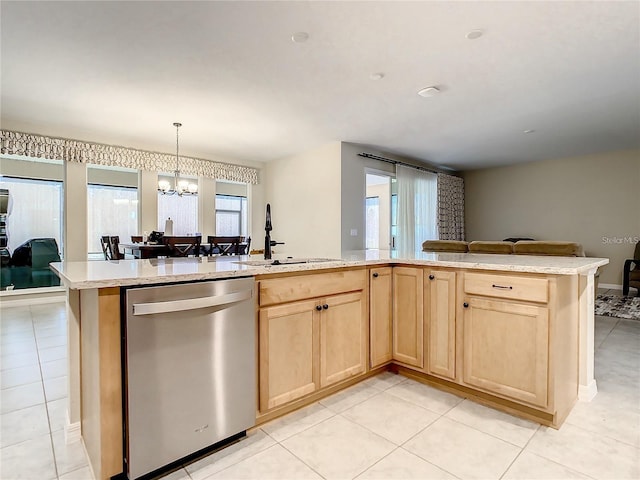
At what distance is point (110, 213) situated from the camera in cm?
622

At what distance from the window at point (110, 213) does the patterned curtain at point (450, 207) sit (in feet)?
19.2

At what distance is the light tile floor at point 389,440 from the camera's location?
147 centimetres

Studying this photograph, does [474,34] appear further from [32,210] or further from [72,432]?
[32,210]

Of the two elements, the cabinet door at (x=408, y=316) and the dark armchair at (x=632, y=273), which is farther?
the dark armchair at (x=632, y=273)

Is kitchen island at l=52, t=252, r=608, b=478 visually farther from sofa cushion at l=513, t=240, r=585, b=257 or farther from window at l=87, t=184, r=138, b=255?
window at l=87, t=184, r=138, b=255

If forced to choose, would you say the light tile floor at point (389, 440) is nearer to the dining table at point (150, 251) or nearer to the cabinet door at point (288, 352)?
the cabinet door at point (288, 352)

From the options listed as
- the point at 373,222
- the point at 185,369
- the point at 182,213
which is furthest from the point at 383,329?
the point at 373,222

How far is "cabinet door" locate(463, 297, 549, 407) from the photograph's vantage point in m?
1.78

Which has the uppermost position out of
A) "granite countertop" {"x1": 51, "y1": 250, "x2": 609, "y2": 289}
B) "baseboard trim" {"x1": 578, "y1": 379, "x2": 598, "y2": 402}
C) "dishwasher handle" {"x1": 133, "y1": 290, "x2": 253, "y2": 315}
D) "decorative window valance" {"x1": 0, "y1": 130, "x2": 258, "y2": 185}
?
"decorative window valance" {"x1": 0, "y1": 130, "x2": 258, "y2": 185}

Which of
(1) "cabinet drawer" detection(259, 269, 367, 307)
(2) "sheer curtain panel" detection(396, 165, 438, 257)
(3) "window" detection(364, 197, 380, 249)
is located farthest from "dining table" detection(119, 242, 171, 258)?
(3) "window" detection(364, 197, 380, 249)

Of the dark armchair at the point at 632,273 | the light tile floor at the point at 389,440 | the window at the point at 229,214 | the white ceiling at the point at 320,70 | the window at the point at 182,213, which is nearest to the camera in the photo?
the light tile floor at the point at 389,440

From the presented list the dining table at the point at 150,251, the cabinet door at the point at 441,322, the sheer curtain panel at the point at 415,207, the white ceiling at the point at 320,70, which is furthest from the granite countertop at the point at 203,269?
the sheer curtain panel at the point at 415,207

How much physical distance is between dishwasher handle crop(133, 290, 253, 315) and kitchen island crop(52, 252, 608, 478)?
0.09 m

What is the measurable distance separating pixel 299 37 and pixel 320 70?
533mm
